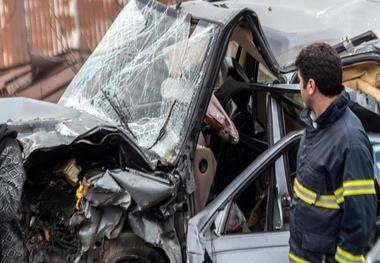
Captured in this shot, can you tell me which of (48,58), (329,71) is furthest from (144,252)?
(48,58)

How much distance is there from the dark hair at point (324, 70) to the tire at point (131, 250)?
1.46 m

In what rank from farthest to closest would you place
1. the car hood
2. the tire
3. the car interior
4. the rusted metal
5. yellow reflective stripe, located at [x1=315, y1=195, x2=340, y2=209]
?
the rusted metal → the car interior → the tire → the car hood → yellow reflective stripe, located at [x1=315, y1=195, x2=340, y2=209]

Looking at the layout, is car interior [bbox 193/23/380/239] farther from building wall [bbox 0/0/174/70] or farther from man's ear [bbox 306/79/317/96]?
building wall [bbox 0/0/174/70]

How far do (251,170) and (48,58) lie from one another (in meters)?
5.40

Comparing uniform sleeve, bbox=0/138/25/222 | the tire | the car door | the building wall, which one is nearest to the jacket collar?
the car door

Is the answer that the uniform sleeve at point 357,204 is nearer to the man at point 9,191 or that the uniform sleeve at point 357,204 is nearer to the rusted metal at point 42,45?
the man at point 9,191

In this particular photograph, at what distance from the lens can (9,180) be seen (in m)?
3.72

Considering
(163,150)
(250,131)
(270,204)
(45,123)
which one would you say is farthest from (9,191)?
(250,131)

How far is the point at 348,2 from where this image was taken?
237 inches

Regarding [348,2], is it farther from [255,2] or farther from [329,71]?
[329,71]

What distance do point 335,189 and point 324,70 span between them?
0.50 m

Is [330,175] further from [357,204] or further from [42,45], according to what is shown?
[42,45]

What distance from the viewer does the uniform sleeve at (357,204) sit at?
308 cm

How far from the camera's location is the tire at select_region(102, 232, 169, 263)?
163 inches
